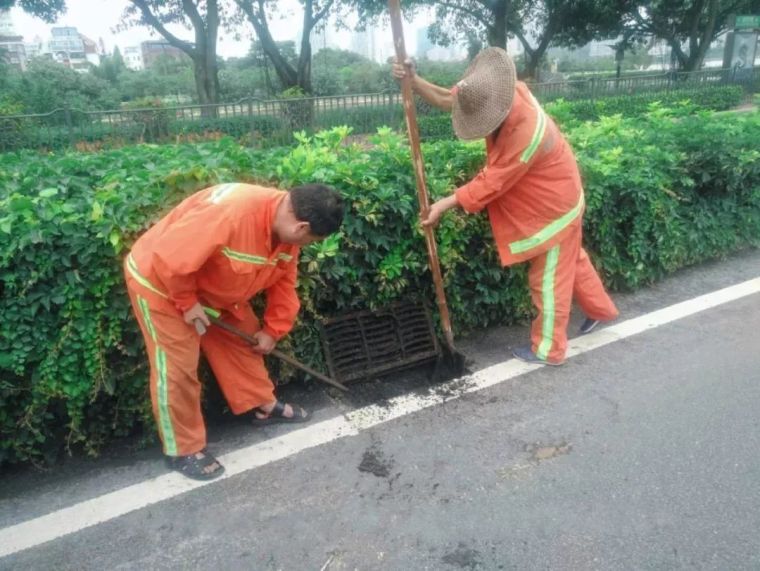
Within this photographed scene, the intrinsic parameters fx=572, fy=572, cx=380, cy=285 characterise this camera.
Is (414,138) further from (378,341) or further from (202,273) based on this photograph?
(202,273)

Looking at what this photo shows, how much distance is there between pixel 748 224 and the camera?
16.6ft

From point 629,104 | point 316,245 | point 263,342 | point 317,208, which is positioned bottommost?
point 263,342

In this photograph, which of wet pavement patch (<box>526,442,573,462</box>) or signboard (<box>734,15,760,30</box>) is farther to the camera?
signboard (<box>734,15,760,30</box>)

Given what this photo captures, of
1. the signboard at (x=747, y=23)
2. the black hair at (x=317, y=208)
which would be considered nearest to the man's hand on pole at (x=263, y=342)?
the black hair at (x=317, y=208)

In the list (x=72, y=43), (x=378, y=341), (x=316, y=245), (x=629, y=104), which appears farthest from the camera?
(x=72, y=43)

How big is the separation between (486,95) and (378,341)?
4.96 ft

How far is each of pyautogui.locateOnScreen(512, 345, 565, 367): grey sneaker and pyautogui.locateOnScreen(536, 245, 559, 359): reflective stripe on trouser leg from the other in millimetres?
40

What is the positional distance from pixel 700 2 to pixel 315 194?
1119 inches

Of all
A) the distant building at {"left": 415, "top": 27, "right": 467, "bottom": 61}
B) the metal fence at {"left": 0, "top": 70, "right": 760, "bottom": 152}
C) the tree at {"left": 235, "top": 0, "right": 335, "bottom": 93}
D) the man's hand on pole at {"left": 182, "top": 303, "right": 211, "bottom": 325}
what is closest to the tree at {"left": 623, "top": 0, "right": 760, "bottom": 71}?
the distant building at {"left": 415, "top": 27, "right": 467, "bottom": 61}

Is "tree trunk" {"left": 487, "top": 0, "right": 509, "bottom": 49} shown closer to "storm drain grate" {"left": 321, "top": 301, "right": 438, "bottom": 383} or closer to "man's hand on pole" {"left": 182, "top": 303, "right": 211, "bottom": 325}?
"storm drain grate" {"left": 321, "top": 301, "right": 438, "bottom": 383}

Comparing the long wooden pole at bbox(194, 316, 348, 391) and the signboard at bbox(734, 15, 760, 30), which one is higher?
the signboard at bbox(734, 15, 760, 30)

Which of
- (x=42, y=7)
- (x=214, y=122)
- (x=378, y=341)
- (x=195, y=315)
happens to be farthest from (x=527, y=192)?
(x=42, y=7)

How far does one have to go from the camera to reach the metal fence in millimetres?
8945

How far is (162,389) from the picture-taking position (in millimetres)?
2438
